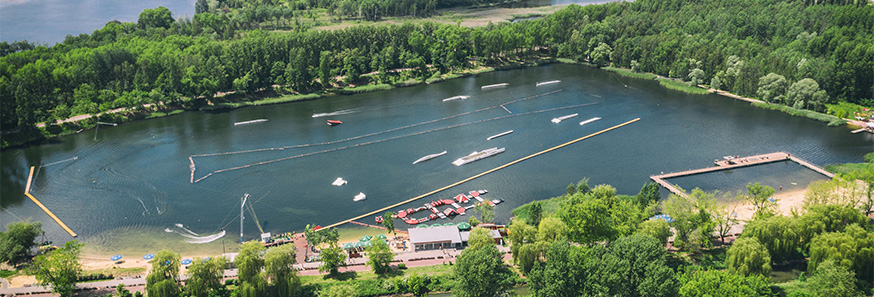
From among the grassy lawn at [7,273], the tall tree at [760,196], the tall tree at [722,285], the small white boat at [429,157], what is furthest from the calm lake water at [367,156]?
the tall tree at [722,285]

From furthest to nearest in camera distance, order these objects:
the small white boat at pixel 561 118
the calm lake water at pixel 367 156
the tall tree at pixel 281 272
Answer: the small white boat at pixel 561 118 < the calm lake water at pixel 367 156 < the tall tree at pixel 281 272

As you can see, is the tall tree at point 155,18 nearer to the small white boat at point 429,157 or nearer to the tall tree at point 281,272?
the small white boat at point 429,157

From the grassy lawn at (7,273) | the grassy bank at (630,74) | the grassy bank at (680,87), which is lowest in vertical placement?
the grassy lawn at (7,273)

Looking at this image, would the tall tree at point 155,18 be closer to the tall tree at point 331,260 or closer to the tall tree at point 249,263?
the tall tree at point 331,260

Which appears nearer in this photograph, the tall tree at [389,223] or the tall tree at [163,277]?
the tall tree at [163,277]

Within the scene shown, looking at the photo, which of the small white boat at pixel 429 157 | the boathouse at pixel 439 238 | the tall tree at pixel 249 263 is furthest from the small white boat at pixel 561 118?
the tall tree at pixel 249 263

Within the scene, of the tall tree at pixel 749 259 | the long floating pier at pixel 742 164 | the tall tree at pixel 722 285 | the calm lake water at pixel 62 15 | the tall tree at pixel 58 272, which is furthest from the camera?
the calm lake water at pixel 62 15

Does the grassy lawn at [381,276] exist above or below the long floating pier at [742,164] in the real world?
below
